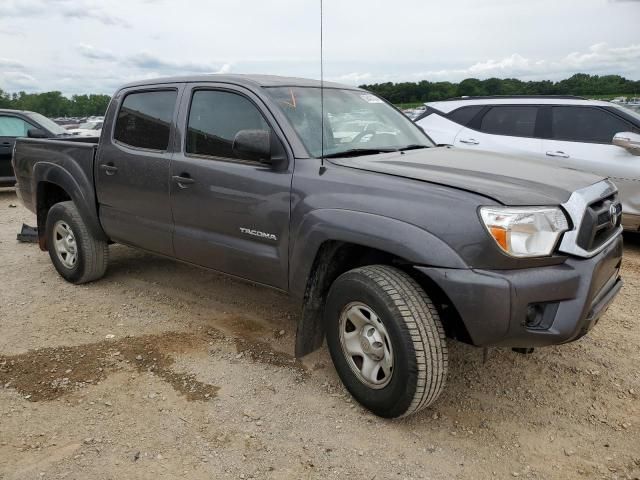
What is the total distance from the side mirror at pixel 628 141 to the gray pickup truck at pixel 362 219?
292cm

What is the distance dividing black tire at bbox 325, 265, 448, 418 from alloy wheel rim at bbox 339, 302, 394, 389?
4 centimetres

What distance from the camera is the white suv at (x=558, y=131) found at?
5688 mm

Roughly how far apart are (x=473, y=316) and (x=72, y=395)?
2.29 meters

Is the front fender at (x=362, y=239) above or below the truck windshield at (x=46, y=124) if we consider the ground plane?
below

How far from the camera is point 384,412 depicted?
8.96 ft

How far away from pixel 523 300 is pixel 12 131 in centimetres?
1025

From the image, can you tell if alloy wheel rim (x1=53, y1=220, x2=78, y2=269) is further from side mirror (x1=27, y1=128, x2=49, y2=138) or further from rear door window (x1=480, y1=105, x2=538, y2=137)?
side mirror (x1=27, y1=128, x2=49, y2=138)

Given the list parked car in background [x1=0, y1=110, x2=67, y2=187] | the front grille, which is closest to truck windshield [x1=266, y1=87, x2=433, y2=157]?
the front grille

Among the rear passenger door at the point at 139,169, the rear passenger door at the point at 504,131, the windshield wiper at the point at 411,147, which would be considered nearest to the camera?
the windshield wiper at the point at 411,147

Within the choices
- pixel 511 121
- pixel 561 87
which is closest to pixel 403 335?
pixel 511 121

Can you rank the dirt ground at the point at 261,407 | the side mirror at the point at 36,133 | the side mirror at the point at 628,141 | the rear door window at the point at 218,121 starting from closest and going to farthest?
1. the dirt ground at the point at 261,407
2. the rear door window at the point at 218,121
3. the side mirror at the point at 628,141
4. the side mirror at the point at 36,133

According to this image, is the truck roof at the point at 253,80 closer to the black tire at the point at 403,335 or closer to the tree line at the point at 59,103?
the black tire at the point at 403,335

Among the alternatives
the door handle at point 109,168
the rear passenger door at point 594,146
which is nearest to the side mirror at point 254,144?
the door handle at point 109,168

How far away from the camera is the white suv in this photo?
224 inches
